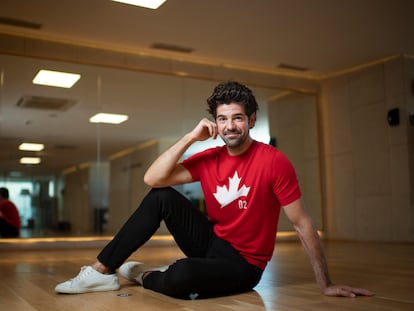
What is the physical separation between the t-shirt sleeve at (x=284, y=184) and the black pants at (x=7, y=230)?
4718 millimetres

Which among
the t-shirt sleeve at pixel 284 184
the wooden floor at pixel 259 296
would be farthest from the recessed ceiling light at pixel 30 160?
the t-shirt sleeve at pixel 284 184

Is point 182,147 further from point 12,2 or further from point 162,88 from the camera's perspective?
point 162,88

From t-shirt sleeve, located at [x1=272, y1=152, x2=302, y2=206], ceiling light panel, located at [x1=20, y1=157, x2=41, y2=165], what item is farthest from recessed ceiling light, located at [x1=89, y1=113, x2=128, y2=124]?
t-shirt sleeve, located at [x1=272, y1=152, x2=302, y2=206]

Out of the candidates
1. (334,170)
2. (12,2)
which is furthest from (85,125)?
Answer: (334,170)

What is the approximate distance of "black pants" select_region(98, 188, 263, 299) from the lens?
6.56 feet

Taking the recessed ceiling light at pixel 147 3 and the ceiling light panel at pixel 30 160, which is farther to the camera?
the ceiling light panel at pixel 30 160

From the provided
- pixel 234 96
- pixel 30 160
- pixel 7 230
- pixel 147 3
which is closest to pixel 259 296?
pixel 234 96

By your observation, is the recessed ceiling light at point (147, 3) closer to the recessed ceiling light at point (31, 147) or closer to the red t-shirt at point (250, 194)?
the recessed ceiling light at point (31, 147)

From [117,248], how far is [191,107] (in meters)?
4.85

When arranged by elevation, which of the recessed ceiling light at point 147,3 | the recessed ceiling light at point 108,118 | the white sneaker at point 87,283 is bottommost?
the white sneaker at point 87,283

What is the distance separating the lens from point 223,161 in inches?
86.2

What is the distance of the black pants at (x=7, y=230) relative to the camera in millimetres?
5849

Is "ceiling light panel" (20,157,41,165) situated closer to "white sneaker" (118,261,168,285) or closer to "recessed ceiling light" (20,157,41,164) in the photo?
"recessed ceiling light" (20,157,41,164)

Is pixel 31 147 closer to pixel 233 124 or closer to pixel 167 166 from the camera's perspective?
pixel 167 166
